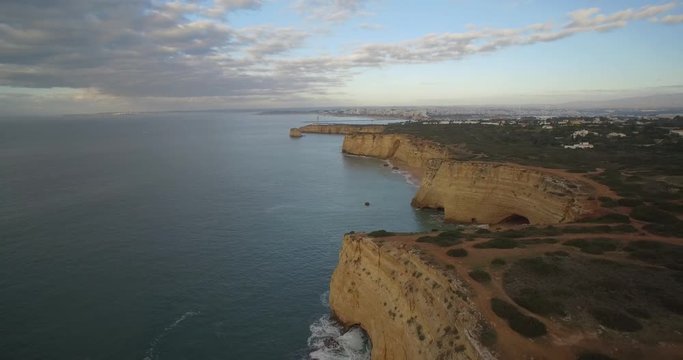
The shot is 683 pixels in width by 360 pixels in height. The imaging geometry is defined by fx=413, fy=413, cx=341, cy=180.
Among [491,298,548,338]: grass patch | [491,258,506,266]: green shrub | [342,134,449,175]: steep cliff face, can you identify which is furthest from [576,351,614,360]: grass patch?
[342,134,449,175]: steep cliff face

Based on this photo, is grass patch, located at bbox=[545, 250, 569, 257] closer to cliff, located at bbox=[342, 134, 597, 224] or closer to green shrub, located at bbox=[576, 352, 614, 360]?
green shrub, located at bbox=[576, 352, 614, 360]

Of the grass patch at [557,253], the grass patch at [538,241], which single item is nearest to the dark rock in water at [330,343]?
the grass patch at [538,241]

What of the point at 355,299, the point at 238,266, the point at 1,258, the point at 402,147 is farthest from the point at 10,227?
the point at 402,147

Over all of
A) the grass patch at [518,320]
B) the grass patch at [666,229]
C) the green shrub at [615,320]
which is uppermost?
the grass patch at [666,229]

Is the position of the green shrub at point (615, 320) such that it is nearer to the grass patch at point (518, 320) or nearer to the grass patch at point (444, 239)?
the grass patch at point (518, 320)

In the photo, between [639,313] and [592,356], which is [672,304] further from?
[592,356]

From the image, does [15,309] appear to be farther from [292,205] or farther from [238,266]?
[292,205]

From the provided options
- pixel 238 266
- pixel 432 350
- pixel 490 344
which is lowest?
pixel 238 266
